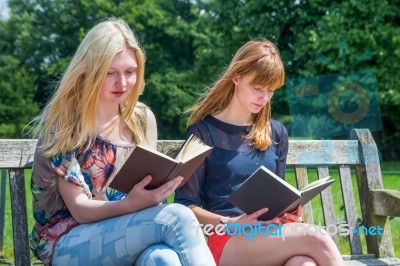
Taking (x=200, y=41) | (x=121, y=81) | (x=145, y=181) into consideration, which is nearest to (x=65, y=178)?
(x=145, y=181)

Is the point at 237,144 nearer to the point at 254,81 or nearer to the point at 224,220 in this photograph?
the point at 254,81

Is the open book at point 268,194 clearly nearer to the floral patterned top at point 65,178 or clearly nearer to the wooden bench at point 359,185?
the floral patterned top at point 65,178

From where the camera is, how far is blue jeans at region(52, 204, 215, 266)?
96.0 inches

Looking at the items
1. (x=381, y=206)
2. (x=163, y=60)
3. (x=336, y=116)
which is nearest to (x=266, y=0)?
(x=336, y=116)

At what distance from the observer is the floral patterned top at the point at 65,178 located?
2664 mm

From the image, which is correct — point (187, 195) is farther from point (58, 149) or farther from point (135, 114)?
point (58, 149)

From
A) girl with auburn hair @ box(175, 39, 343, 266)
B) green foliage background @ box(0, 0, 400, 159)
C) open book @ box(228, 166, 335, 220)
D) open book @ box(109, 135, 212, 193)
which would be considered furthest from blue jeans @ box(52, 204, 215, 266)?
green foliage background @ box(0, 0, 400, 159)

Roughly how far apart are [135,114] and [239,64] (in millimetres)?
521

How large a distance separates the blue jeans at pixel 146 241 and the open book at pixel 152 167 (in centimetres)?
11

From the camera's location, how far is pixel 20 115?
2834 cm

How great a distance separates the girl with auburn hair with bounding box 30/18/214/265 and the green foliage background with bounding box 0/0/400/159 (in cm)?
616

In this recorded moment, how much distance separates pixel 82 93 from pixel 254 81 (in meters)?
0.78

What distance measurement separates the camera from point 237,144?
312 centimetres

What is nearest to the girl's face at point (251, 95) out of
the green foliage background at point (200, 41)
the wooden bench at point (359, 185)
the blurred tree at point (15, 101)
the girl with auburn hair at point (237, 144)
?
the girl with auburn hair at point (237, 144)
